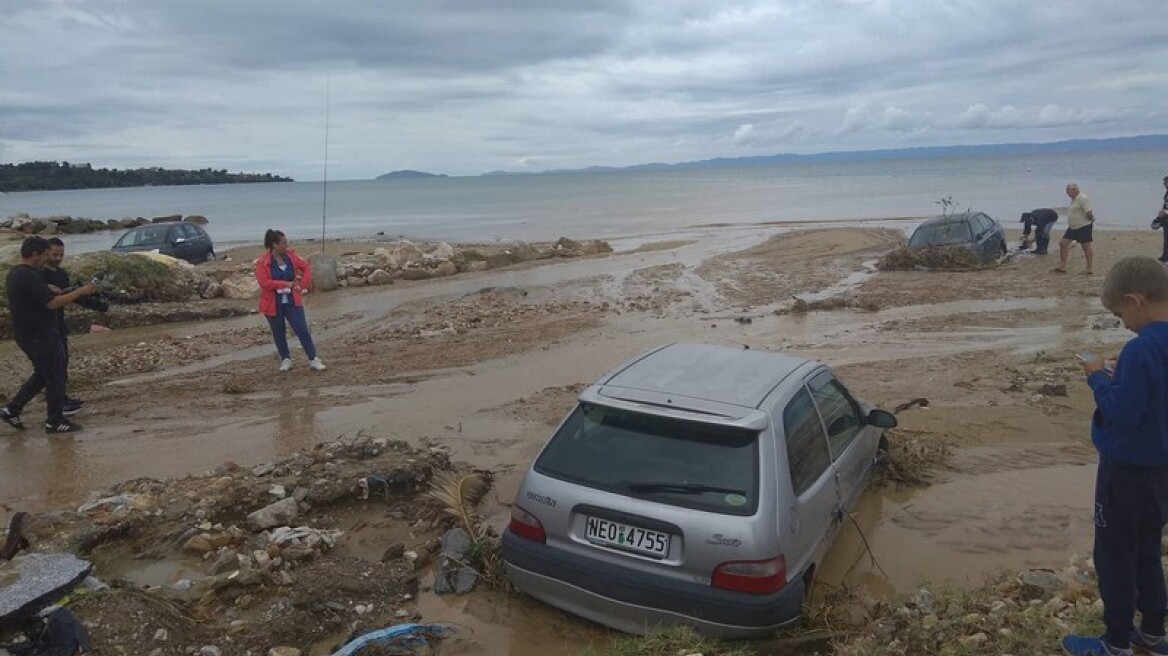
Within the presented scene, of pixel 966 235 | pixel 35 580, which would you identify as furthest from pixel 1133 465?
pixel 966 235

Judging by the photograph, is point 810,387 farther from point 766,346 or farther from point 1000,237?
point 1000,237

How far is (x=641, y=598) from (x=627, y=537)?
1.02ft

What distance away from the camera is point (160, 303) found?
54.2ft

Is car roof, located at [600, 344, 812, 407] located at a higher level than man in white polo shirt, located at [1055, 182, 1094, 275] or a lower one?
lower

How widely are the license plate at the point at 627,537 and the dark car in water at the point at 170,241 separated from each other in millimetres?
22137

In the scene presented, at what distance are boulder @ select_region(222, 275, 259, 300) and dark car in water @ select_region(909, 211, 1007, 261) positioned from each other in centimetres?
1529

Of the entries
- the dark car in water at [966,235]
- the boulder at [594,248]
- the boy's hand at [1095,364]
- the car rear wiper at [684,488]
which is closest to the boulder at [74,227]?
the boulder at [594,248]

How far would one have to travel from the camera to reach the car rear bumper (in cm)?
393

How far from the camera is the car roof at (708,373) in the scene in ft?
14.8

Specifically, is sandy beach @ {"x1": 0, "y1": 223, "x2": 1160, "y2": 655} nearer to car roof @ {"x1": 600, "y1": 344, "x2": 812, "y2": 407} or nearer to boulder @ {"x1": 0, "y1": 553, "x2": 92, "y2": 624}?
boulder @ {"x1": 0, "y1": 553, "x2": 92, "y2": 624}

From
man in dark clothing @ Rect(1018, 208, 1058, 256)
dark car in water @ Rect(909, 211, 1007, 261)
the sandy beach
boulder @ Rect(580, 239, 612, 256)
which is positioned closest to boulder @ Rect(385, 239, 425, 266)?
the sandy beach

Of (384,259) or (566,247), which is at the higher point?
(566,247)

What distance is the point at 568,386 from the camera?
9.87 metres

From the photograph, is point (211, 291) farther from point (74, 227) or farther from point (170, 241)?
point (74, 227)
